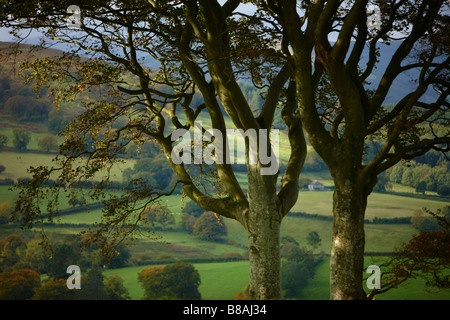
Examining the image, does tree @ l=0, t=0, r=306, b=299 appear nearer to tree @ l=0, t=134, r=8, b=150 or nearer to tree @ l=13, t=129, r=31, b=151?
tree @ l=0, t=134, r=8, b=150

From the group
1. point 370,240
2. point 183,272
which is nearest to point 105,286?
point 183,272

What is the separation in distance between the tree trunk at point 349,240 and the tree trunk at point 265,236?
1.35 m

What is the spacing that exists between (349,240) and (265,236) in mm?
1593

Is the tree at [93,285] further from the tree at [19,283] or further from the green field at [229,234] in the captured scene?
the tree at [19,283]

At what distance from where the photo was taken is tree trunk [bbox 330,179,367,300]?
6.01 meters

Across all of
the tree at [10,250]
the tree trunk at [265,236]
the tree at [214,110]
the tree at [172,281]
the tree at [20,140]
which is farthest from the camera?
the tree at [20,140]

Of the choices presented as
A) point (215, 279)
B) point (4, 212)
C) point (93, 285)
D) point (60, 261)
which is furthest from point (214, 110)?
point (4, 212)

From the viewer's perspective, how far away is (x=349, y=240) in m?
6.05

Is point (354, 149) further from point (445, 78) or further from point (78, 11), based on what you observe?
point (78, 11)

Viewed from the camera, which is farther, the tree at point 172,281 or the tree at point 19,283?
the tree at point 172,281

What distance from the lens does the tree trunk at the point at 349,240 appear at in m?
6.01

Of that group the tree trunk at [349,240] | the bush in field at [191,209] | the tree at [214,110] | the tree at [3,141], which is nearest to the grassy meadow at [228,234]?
the tree at [3,141]

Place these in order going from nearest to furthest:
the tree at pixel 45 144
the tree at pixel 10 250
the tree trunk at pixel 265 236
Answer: the tree trunk at pixel 265 236 → the tree at pixel 10 250 → the tree at pixel 45 144

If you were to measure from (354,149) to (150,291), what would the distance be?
81.7 ft
